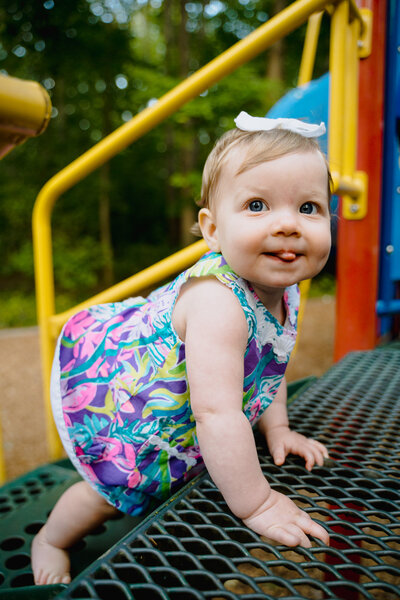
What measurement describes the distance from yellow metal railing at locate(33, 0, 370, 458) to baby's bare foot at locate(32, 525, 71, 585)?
588 millimetres

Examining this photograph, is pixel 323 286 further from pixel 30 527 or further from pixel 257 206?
pixel 257 206

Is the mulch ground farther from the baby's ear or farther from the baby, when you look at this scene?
the baby's ear

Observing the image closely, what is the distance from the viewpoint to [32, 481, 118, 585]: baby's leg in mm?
1080

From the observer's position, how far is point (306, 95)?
7.95ft

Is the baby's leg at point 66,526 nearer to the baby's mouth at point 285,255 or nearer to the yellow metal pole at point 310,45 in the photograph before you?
the baby's mouth at point 285,255

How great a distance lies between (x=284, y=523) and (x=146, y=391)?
387 millimetres

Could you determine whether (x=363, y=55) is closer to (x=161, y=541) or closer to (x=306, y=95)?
(x=306, y=95)

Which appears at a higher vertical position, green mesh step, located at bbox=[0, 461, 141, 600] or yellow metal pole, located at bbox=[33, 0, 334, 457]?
yellow metal pole, located at bbox=[33, 0, 334, 457]

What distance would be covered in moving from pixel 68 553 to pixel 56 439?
0.61 meters

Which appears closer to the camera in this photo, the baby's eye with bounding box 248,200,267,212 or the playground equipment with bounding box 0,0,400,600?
the playground equipment with bounding box 0,0,400,600

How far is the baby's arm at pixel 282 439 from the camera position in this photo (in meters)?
1.03

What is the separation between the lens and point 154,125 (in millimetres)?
1575

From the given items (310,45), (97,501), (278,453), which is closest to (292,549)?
(278,453)

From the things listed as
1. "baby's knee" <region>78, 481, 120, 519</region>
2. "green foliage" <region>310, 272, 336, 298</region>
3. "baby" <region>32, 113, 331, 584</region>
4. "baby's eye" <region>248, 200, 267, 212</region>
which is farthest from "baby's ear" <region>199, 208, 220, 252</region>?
"green foliage" <region>310, 272, 336, 298</region>
